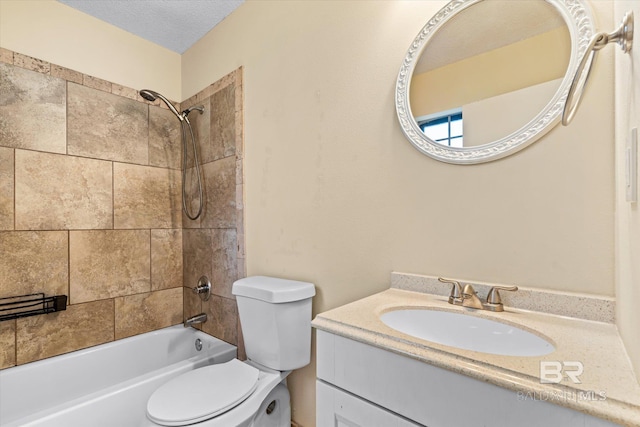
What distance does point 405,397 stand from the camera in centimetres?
71

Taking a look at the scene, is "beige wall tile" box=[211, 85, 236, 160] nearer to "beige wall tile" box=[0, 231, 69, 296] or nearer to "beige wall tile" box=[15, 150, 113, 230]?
"beige wall tile" box=[15, 150, 113, 230]

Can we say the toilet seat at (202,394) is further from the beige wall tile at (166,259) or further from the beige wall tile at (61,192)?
the beige wall tile at (61,192)

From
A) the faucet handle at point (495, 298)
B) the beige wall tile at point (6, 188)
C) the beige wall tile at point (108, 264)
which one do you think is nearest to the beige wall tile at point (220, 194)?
the beige wall tile at point (108, 264)

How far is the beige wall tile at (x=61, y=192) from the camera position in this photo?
171 cm

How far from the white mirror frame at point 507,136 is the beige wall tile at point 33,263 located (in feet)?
6.82

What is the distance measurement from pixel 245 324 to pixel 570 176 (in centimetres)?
143

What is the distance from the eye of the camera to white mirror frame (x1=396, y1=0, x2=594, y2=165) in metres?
0.88

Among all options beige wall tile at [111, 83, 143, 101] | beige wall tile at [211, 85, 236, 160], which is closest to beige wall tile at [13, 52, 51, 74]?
beige wall tile at [111, 83, 143, 101]

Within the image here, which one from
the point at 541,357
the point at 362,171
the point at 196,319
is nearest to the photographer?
the point at 541,357

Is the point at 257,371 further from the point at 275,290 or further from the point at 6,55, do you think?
the point at 6,55

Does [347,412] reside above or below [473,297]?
below

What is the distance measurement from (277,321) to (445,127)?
108cm

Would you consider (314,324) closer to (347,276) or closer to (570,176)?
(347,276)

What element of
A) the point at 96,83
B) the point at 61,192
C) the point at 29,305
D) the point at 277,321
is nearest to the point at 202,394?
the point at 277,321
